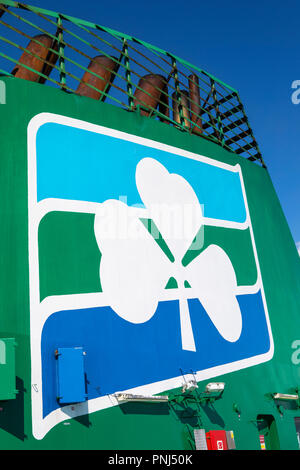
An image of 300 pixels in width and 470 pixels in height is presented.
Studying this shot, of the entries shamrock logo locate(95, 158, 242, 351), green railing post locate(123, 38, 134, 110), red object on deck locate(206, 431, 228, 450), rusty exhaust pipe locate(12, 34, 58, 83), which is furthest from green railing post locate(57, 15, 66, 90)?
red object on deck locate(206, 431, 228, 450)

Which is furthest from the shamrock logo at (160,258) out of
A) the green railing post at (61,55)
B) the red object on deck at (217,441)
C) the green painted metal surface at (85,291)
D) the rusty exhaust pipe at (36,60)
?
the rusty exhaust pipe at (36,60)

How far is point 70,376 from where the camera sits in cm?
755

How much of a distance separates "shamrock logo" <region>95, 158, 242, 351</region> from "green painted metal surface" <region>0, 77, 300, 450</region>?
0.45 metres

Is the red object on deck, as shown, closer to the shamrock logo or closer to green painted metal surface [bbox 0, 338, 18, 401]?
the shamrock logo

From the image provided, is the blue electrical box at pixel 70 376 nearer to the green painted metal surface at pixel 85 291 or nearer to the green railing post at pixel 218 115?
the green painted metal surface at pixel 85 291

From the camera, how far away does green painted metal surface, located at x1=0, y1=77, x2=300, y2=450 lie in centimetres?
744

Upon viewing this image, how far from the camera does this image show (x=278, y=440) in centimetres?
1030

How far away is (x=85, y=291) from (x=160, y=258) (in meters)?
2.14

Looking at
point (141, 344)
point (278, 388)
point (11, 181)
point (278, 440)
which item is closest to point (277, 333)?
point (278, 388)

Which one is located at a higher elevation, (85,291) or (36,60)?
(36,60)

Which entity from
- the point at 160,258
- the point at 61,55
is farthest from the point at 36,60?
the point at 160,258

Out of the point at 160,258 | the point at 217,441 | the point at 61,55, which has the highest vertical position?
the point at 61,55

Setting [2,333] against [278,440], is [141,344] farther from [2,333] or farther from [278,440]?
[278,440]

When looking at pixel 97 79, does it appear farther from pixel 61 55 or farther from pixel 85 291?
pixel 85 291
